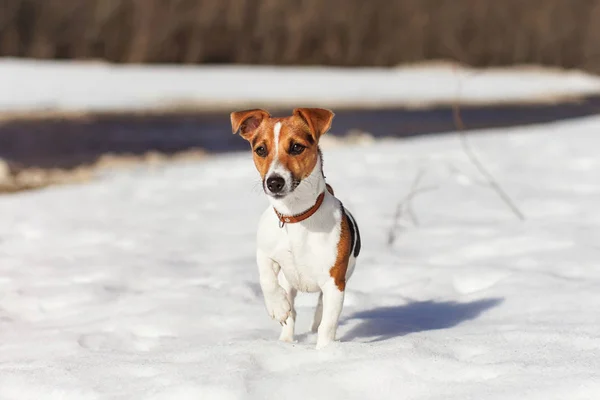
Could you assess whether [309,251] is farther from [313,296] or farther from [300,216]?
[313,296]

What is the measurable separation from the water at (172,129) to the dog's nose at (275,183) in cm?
1092

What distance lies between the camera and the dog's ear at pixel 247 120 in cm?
405

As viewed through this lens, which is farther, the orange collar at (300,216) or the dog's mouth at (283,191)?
the orange collar at (300,216)

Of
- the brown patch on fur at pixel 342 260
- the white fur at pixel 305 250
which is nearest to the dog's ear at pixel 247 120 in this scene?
the white fur at pixel 305 250

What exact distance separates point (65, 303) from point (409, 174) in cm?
573

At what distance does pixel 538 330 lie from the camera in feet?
14.7

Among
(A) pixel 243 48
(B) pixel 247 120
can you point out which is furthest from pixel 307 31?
(B) pixel 247 120

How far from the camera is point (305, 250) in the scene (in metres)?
4.03

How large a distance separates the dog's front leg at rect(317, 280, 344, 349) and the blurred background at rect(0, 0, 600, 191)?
26.7 feet

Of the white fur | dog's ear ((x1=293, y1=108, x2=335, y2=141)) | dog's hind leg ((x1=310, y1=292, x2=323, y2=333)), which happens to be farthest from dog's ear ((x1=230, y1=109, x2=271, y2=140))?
dog's hind leg ((x1=310, y1=292, x2=323, y2=333))

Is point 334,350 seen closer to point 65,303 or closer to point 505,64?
point 65,303

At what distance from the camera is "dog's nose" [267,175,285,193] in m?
3.68

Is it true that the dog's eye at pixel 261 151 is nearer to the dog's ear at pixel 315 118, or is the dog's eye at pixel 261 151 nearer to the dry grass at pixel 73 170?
the dog's ear at pixel 315 118

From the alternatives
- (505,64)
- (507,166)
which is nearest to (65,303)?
(507,166)
